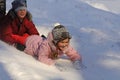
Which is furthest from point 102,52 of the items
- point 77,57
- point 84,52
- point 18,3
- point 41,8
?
point 41,8

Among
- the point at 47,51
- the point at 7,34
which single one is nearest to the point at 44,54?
the point at 47,51

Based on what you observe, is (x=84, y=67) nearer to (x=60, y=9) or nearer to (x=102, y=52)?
(x=102, y=52)

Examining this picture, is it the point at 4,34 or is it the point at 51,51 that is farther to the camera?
the point at 4,34

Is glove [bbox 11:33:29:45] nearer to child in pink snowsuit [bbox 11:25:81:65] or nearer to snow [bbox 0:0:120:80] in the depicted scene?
snow [bbox 0:0:120:80]

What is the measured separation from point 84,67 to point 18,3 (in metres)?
1.92

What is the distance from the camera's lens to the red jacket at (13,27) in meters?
6.99

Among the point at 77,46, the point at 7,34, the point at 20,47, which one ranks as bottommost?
the point at 20,47

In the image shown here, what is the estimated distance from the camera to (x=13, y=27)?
712 centimetres

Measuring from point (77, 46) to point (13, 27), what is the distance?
1240 mm

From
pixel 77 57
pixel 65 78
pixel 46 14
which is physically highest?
pixel 46 14

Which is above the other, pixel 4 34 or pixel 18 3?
pixel 18 3

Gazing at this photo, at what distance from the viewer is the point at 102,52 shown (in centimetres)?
698

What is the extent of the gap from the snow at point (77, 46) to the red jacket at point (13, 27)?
0.50m

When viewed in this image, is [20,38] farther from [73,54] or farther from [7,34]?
[73,54]
